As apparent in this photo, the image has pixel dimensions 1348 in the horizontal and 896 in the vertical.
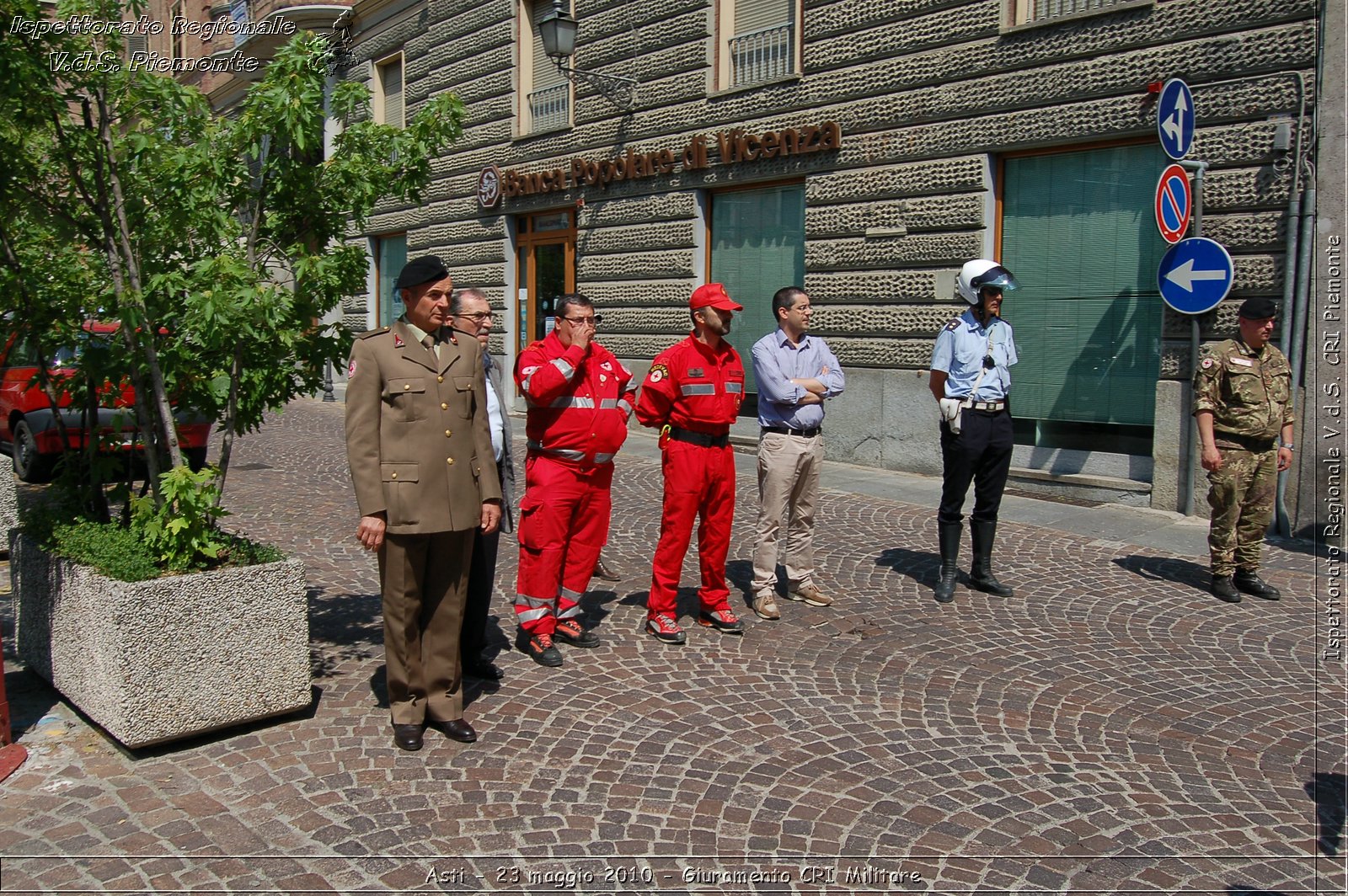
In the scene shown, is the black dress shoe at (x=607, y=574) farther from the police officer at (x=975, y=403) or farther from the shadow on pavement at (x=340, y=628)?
the police officer at (x=975, y=403)

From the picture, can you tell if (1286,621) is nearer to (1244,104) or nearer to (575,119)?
(1244,104)

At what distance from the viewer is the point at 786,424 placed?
6.39 meters

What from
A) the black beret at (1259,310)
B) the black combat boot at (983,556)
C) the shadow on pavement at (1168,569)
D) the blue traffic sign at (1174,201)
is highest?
the blue traffic sign at (1174,201)

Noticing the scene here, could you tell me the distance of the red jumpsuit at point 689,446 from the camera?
19.2 feet

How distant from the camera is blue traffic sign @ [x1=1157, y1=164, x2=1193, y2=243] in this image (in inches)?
349

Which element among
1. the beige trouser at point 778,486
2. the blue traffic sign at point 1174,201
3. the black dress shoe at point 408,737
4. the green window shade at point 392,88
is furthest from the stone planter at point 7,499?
the green window shade at point 392,88

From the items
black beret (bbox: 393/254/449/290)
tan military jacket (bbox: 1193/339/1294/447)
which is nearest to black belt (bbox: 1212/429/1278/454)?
tan military jacket (bbox: 1193/339/1294/447)

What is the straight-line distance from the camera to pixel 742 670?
5.39 meters

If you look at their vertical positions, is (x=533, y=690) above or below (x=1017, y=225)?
below

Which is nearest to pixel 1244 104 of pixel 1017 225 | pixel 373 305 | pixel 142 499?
pixel 1017 225

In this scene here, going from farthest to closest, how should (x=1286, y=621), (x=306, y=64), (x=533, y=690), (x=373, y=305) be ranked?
(x=373, y=305) → (x=1286, y=621) → (x=533, y=690) → (x=306, y=64)

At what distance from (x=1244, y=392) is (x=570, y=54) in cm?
1127

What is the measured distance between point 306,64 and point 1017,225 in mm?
8110

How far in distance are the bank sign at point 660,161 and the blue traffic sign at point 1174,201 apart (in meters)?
4.12
